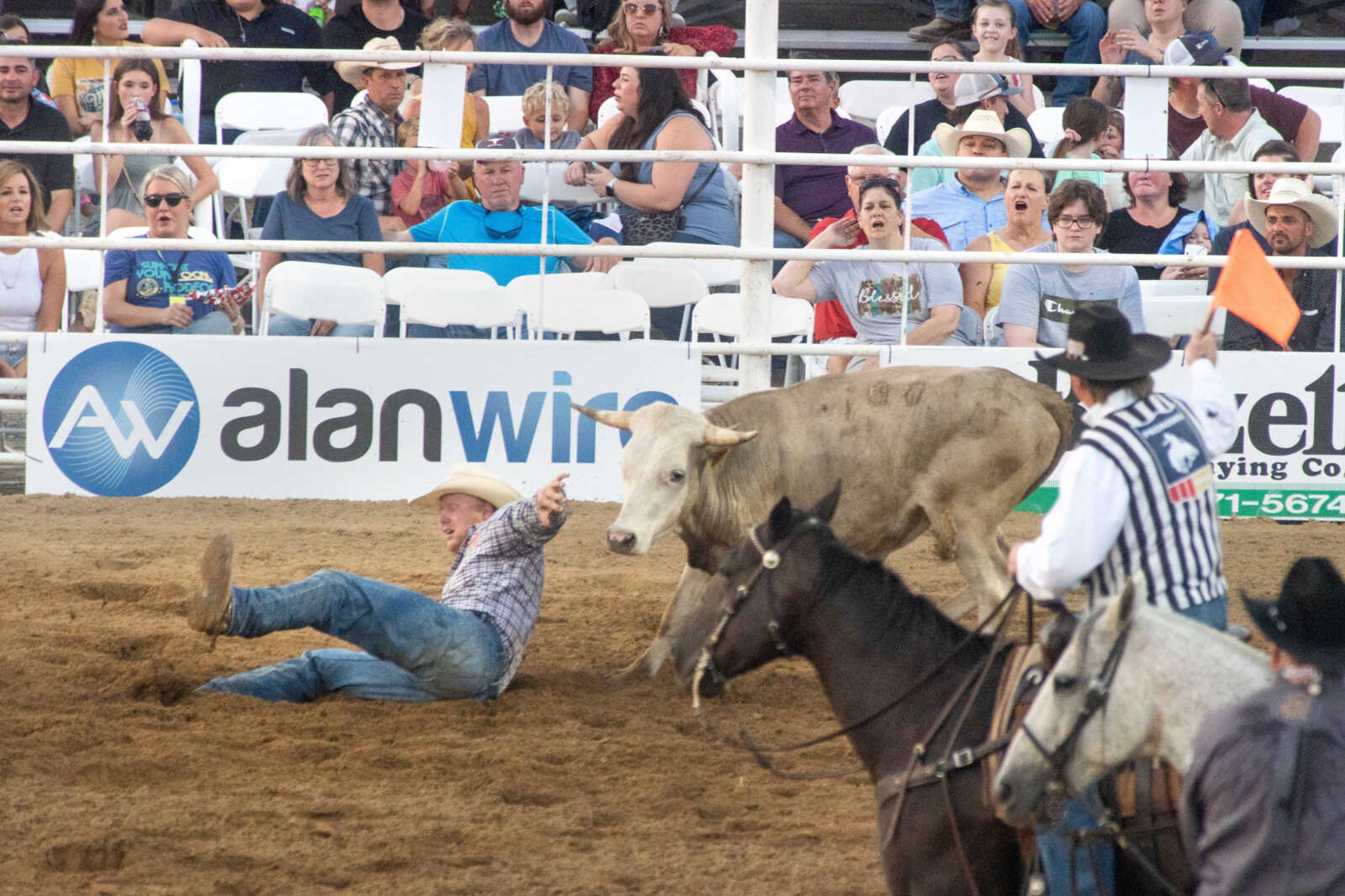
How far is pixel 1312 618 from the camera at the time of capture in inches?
119

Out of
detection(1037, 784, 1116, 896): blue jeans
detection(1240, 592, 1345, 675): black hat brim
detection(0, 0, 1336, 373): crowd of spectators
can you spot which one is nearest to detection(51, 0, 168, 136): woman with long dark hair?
detection(0, 0, 1336, 373): crowd of spectators

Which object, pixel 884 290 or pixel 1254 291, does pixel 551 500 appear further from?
pixel 884 290

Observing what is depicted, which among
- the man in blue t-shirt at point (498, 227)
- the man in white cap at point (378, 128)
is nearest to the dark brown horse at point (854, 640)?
the man in blue t-shirt at point (498, 227)

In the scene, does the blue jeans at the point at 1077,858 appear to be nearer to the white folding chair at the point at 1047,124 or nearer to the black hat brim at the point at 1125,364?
the black hat brim at the point at 1125,364

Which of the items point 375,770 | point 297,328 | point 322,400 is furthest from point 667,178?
point 375,770

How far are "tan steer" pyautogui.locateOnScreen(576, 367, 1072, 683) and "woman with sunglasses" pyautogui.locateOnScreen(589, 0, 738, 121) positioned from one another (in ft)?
13.2

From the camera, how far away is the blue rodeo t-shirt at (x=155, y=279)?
9.55 m

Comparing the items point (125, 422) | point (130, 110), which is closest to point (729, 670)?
point (125, 422)

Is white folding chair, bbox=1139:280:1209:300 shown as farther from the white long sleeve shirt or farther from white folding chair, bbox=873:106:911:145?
the white long sleeve shirt

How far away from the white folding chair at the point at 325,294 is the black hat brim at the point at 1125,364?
5908 mm

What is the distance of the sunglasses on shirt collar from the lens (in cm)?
921

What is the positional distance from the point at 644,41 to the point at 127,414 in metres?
4.38

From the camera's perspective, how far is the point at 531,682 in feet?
22.0

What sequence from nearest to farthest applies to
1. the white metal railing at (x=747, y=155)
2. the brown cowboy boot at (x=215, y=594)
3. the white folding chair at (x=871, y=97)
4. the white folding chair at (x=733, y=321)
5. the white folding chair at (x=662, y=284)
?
the brown cowboy boot at (x=215, y=594) < the white metal railing at (x=747, y=155) < the white folding chair at (x=733, y=321) < the white folding chair at (x=662, y=284) < the white folding chair at (x=871, y=97)
